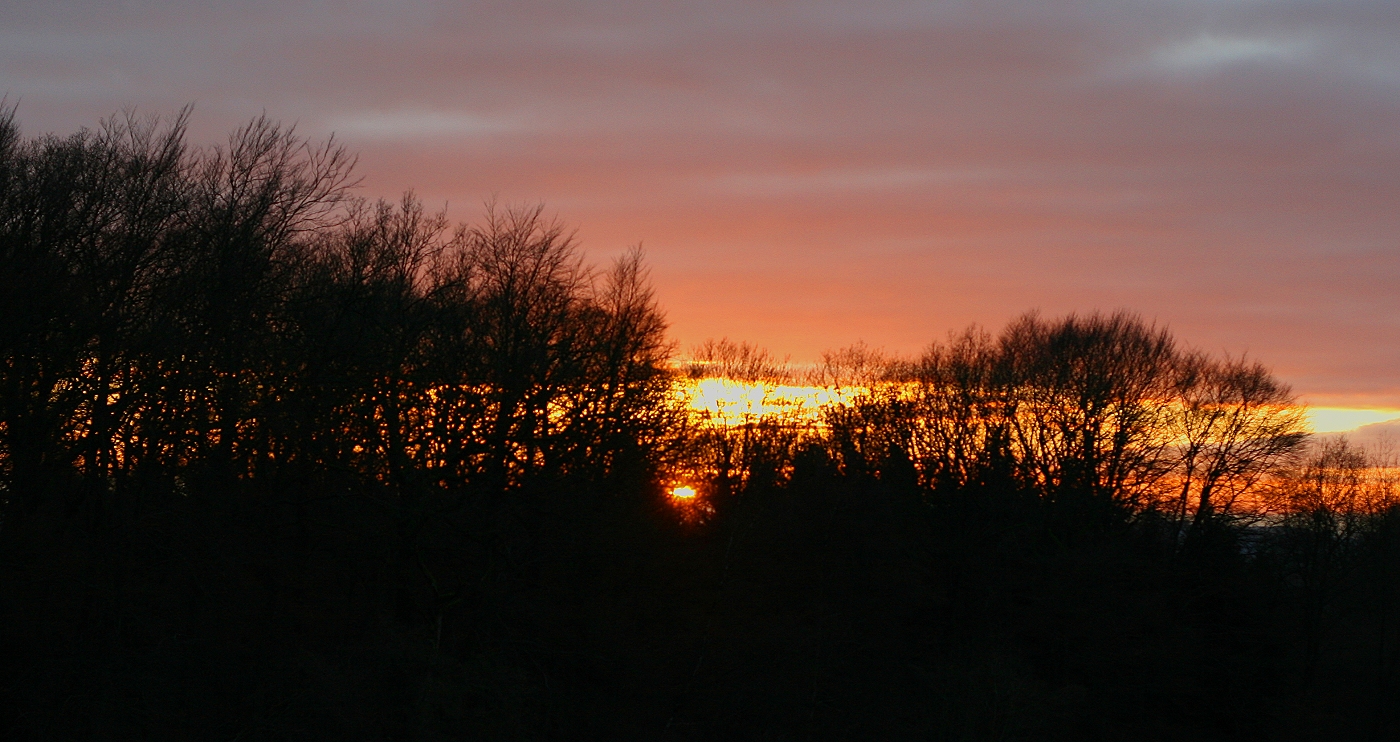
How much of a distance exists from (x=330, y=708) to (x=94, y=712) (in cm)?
422

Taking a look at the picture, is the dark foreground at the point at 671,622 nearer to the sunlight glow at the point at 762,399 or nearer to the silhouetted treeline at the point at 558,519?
the silhouetted treeline at the point at 558,519

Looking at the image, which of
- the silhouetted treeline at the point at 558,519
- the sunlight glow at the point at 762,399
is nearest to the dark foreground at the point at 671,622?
the silhouetted treeline at the point at 558,519

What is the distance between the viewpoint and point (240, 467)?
3000cm

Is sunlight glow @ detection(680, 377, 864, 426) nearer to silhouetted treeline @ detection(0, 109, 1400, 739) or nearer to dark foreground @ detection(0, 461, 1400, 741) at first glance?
silhouetted treeline @ detection(0, 109, 1400, 739)

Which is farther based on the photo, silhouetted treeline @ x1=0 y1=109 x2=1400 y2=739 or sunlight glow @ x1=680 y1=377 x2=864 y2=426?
sunlight glow @ x1=680 y1=377 x2=864 y2=426

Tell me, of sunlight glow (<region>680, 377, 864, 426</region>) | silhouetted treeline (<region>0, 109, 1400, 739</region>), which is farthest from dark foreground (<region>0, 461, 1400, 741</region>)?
sunlight glow (<region>680, 377, 864, 426</region>)

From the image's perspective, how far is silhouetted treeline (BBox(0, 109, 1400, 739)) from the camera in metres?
23.8

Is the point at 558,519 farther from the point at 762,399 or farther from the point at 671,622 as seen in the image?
the point at 762,399

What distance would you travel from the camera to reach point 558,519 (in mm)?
34719

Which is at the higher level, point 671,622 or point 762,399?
point 762,399

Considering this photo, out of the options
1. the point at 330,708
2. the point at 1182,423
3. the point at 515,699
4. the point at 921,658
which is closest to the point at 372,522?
the point at 515,699

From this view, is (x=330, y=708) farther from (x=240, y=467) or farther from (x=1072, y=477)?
(x=1072, y=477)

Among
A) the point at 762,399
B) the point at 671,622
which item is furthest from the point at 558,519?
the point at 762,399

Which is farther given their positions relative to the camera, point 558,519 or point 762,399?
point 762,399
